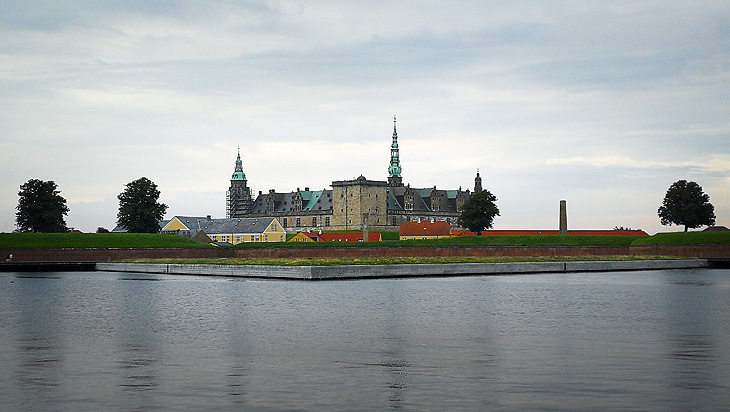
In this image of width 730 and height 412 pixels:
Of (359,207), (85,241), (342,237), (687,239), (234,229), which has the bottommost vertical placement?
(687,239)

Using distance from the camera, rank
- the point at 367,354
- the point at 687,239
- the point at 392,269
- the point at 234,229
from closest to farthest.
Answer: the point at 367,354, the point at 392,269, the point at 687,239, the point at 234,229

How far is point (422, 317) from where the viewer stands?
1025 inches

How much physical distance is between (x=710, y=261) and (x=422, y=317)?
2372 inches

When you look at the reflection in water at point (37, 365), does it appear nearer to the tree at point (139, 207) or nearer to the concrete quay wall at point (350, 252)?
the concrete quay wall at point (350, 252)

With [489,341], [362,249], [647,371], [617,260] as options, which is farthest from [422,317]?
[362,249]

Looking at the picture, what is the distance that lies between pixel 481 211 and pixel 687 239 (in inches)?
1197

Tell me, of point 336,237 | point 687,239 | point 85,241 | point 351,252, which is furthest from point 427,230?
point 85,241

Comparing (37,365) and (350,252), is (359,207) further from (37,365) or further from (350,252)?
(37,365)

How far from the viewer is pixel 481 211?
109m

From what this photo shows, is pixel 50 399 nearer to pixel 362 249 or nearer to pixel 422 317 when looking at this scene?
pixel 422 317

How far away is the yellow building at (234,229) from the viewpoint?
493 ft

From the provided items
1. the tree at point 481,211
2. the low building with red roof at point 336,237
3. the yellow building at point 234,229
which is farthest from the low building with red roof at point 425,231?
the yellow building at point 234,229

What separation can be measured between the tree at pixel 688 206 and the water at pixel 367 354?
78.7 meters

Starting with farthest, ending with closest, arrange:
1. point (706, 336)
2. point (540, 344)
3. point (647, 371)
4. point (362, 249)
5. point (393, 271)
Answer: point (362, 249) → point (393, 271) → point (706, 336) → point (540, 344) → point (647, 371)
